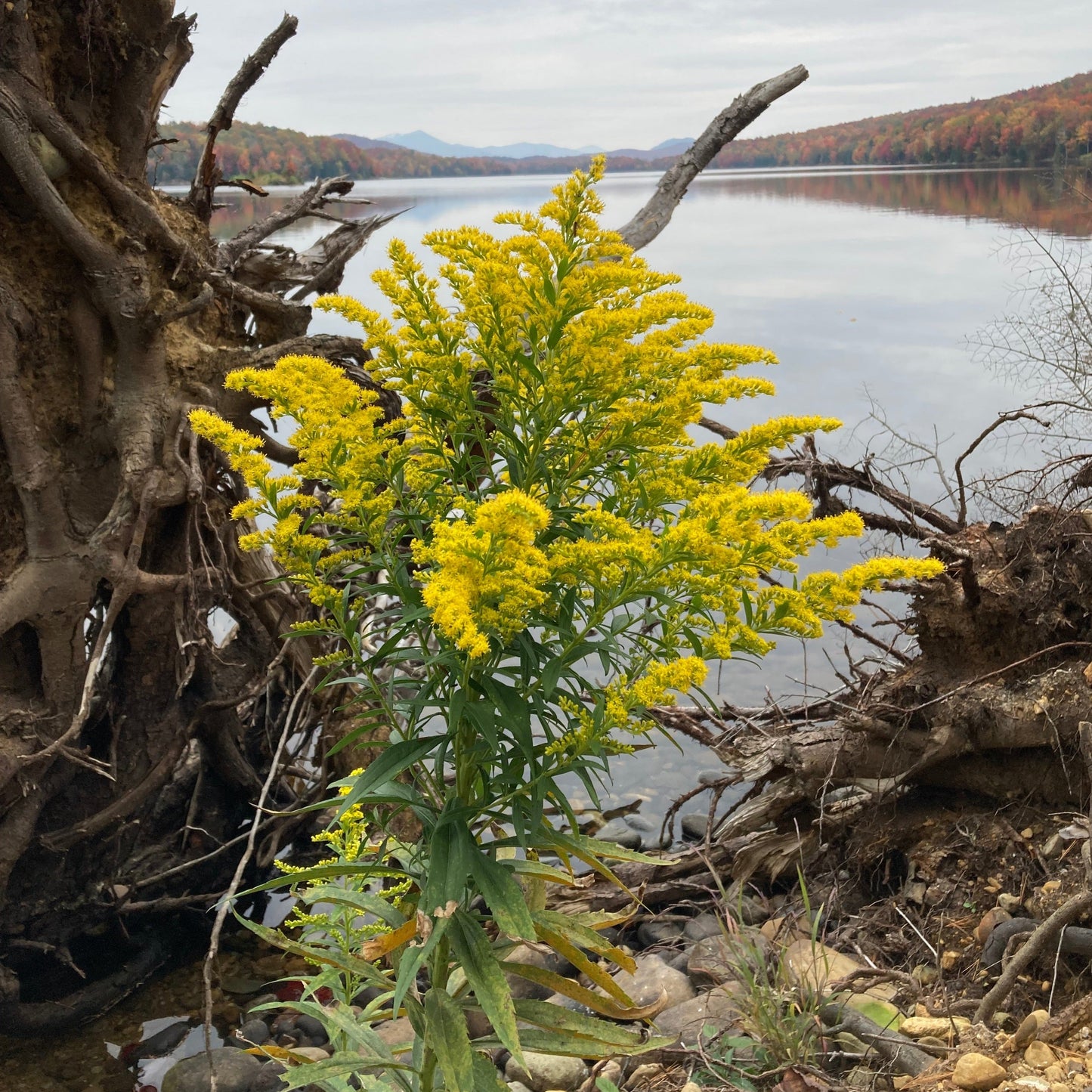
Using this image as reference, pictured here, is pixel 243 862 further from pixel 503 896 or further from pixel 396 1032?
pixel 503 896

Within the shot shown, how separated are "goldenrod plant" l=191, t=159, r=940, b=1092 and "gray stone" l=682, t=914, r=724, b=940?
1704mm

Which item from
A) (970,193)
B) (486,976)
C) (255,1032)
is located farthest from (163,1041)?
(970,193)

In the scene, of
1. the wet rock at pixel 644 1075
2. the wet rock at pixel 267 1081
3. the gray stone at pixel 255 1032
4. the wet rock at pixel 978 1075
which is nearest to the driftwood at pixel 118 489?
the gray stone at pixel 255 1032

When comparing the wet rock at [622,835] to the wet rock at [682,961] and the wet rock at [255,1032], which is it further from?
the wet rock at [255,1032]

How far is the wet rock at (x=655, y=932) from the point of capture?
375 cm

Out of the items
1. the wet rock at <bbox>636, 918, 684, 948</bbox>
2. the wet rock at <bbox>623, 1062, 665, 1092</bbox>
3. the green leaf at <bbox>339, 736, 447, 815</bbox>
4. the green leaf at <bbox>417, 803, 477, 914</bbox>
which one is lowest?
the wet rock at <bbox>636, 918, 684, 948</bbox>

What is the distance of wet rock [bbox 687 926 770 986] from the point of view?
2.56 m

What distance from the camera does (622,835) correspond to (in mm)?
4906

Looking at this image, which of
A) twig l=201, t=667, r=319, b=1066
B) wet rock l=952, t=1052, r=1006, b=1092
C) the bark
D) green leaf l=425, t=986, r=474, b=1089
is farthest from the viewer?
the bark

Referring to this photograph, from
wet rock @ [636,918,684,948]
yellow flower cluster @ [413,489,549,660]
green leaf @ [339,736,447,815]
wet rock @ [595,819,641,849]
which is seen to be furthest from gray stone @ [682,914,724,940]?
yellow flower cluster @ [413,489,549,660]

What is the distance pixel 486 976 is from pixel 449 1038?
0.16m

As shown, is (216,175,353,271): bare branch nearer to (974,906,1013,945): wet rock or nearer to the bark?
the bark

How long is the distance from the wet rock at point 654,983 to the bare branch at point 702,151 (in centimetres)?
306

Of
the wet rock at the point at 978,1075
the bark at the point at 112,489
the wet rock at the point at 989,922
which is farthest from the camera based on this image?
the bark at the point at 112,489
